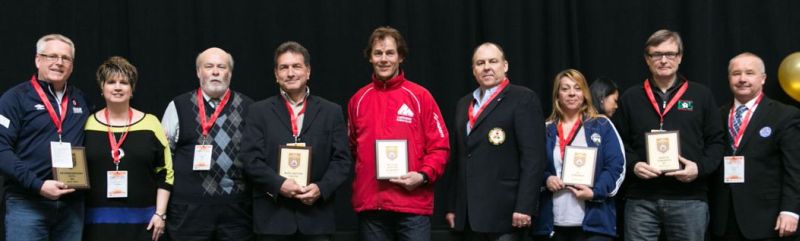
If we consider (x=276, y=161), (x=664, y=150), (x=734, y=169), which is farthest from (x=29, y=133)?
(x=734, y=169)

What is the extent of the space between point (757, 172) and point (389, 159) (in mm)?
2015

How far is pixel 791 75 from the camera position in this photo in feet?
16.6

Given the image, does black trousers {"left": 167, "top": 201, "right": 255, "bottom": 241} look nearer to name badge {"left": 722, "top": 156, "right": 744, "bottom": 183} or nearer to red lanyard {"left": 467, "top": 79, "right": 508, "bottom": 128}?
red lanyard {"left": 467, "top": 79, "right": 508, "bottom": 128}

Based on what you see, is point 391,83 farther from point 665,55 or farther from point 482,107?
point 665,55

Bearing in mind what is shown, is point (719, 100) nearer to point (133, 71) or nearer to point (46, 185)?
point (133, 71)

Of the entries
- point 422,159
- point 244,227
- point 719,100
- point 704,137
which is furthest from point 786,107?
point 244,227

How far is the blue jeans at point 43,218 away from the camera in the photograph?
3.57 meters

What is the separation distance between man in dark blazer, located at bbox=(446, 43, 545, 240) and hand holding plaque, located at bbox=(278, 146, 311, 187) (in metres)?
0.81

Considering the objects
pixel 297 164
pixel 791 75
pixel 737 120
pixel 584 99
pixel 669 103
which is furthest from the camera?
pixel 791 75

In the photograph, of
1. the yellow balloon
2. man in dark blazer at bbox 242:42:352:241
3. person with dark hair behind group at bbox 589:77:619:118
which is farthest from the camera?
the yellow balloon

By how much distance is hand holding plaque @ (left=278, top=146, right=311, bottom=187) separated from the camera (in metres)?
3.50

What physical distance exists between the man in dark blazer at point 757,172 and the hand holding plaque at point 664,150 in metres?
0.41

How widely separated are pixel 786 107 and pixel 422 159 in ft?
6.78

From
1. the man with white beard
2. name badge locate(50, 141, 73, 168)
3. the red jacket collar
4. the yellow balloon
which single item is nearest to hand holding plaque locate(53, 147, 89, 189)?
name badge locate(50, 141, 73, 168)
